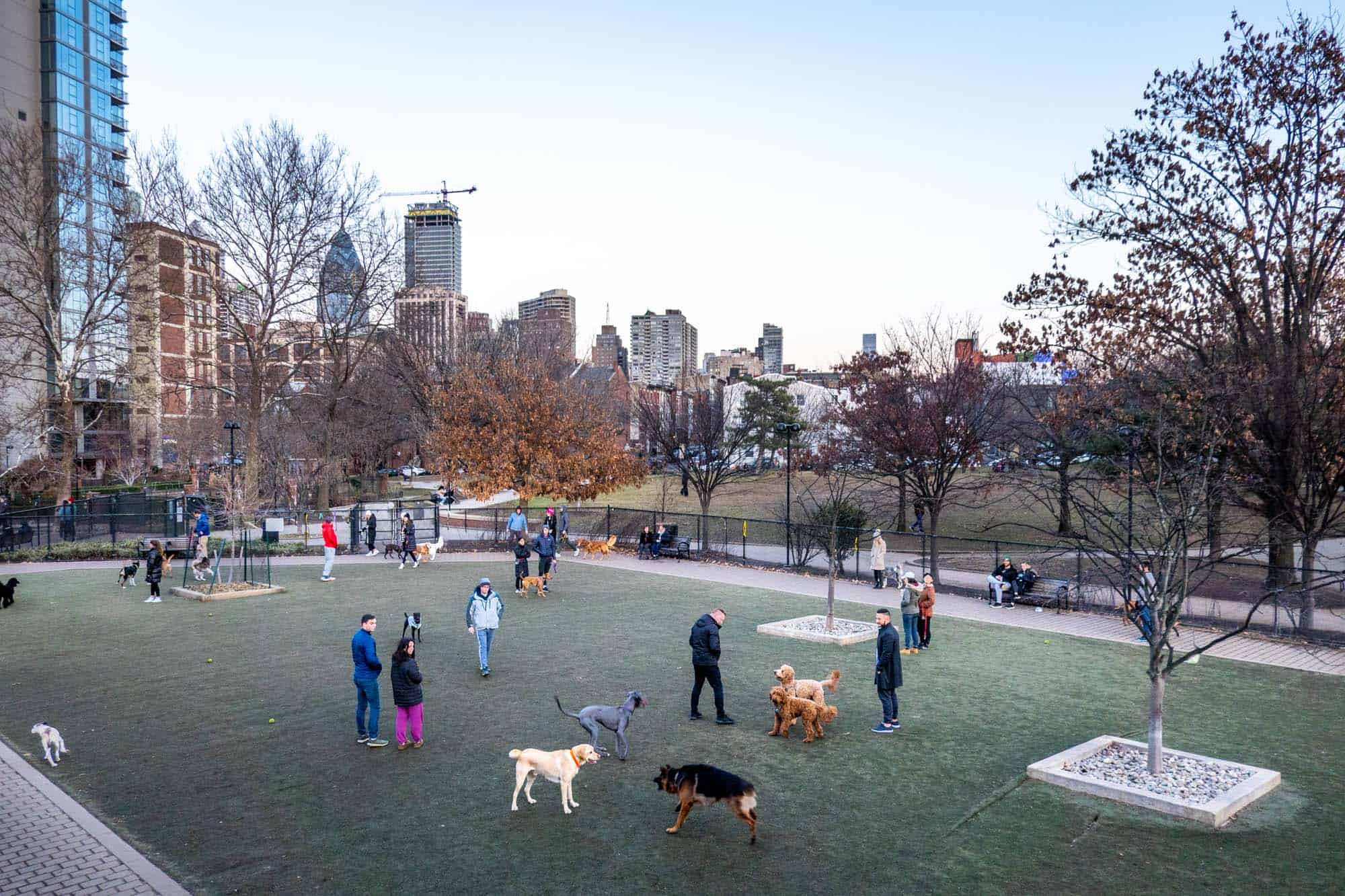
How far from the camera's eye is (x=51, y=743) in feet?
33.5

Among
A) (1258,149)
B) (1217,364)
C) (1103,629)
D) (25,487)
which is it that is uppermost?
(1258,149)

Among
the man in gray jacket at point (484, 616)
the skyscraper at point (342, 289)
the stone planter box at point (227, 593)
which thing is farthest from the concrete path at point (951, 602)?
the skyscraper at point (342, 289)

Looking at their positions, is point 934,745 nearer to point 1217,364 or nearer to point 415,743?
point 415,743

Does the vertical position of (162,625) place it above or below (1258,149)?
below

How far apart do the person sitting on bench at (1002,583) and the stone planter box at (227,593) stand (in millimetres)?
18608

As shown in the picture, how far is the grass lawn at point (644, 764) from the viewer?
24.7 ft

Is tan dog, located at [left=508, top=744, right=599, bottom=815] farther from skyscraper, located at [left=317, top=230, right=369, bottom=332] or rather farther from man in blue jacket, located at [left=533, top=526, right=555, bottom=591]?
skyscraper, located at [left=317, top=230, right=369, bottom=332]

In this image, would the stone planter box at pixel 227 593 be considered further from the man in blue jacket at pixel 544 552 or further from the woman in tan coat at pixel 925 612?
the woman in tan coat at pixel 925 612

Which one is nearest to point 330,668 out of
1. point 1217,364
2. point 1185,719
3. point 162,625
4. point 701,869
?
point 162,625

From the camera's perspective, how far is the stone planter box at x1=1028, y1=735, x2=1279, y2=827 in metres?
8.50

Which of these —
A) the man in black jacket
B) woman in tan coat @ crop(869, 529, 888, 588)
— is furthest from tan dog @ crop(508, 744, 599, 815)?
woman in tan coat @ crop(869, 529, 888, 588)

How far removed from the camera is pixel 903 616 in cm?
1586

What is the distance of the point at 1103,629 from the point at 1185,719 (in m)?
6.70

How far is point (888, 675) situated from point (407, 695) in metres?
6.10
